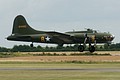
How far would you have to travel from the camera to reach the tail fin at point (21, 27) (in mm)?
100938

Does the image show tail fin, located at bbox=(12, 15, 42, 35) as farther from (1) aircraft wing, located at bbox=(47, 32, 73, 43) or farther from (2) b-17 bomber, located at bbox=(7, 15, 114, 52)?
(1) aircraft wing, located at bbox=(47, 32, 73, 43)

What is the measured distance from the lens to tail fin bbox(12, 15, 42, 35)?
101 metres

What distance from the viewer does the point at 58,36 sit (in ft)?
319

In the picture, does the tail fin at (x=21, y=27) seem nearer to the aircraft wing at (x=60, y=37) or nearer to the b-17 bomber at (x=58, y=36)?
the b-17 bomber at (x=58, y=36)

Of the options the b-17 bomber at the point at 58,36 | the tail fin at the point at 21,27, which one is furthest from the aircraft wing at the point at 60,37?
the tail fin at the point at 21,27

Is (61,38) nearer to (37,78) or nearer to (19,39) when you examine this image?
(19,39)

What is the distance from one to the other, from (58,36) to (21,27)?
953 cm

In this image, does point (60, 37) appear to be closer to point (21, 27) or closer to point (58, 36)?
point (58, 36)

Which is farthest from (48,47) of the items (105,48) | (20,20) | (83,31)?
(83,31)

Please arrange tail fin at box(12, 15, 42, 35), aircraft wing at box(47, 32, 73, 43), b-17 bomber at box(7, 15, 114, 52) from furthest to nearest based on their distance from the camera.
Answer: tail fin at box(12, 15, 42, 35) < aircraft wing at box(47, 32, 73, 43) < b-17 bomber at box(7, 15, 114, 52)

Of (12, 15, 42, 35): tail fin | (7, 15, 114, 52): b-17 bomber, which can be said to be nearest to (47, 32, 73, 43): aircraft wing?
(7, 15, 114, 52): b-17 bomber

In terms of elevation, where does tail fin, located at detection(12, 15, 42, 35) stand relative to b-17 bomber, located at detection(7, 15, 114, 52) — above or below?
above

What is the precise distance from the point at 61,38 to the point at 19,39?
9695mm

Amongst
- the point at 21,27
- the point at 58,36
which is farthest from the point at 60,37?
the point at 21,27
